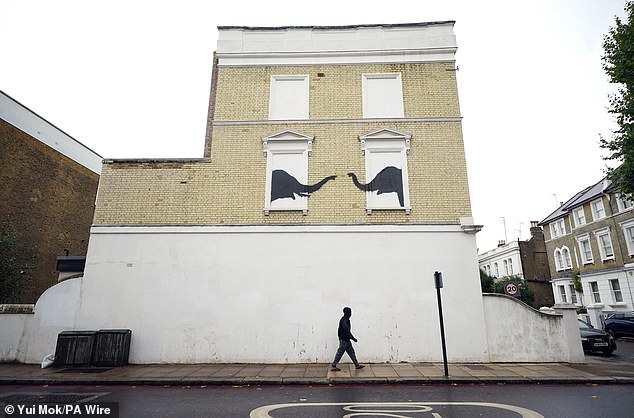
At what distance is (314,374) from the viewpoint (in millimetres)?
9008

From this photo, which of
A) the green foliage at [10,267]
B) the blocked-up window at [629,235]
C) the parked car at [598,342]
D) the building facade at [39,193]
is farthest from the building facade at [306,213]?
the blocked-up window at [629,235]

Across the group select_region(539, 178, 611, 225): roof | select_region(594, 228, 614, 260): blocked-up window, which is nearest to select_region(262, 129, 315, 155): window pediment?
select_region(539, 178, 611, 225): roof

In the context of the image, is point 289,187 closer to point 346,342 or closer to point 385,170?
point 385,170

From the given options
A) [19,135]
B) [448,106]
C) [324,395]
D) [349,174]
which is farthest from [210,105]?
[324,395]

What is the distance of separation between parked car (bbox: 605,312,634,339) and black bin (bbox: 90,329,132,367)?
23.3 meters

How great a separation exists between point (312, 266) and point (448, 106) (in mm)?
7761

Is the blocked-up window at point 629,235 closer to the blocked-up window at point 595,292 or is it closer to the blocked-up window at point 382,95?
the blocked-up window at point 595,292

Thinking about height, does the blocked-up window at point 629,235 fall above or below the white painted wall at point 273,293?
above

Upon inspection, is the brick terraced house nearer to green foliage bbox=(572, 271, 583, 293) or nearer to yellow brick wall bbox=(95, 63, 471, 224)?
yellow brick wall bbox=(95, 63, 471, 224)

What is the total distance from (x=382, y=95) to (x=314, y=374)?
10060mm

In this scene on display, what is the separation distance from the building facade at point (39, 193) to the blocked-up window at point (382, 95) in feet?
55.7

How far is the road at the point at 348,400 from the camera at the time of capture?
5828 millimetres

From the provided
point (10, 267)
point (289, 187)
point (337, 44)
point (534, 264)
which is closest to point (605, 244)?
point (534, 264)

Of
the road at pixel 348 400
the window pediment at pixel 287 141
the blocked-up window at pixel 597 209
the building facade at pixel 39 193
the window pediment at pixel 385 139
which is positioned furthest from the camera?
the blocked-up window at pixel 597 209
